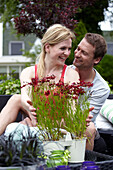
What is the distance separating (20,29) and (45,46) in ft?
16.1

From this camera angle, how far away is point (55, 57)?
2348 mm

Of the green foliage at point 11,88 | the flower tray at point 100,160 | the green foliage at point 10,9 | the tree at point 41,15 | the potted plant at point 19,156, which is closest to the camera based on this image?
the potted plant at point 19,156

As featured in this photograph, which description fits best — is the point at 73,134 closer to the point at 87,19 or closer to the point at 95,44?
the point at 95,44

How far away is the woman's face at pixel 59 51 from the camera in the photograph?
230 centimetres

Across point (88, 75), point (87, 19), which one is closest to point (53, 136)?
point (88, 75)

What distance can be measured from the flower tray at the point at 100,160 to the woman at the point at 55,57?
645mm

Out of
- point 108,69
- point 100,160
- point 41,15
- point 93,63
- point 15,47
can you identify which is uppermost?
point 41,15

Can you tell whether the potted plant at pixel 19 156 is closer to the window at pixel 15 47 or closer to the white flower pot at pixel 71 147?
the white flower pot at pixel 71 147

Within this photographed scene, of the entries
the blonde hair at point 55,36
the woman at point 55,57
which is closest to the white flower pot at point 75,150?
the woman at point 55,57

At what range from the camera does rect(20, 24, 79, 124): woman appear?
7.52 feet

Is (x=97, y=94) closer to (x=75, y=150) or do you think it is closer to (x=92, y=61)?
(x=92, y=61)

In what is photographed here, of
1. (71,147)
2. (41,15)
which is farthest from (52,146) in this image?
(41,15)

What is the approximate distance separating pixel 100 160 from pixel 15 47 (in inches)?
953

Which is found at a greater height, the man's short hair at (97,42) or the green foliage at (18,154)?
the man's short hair at (97,42)
